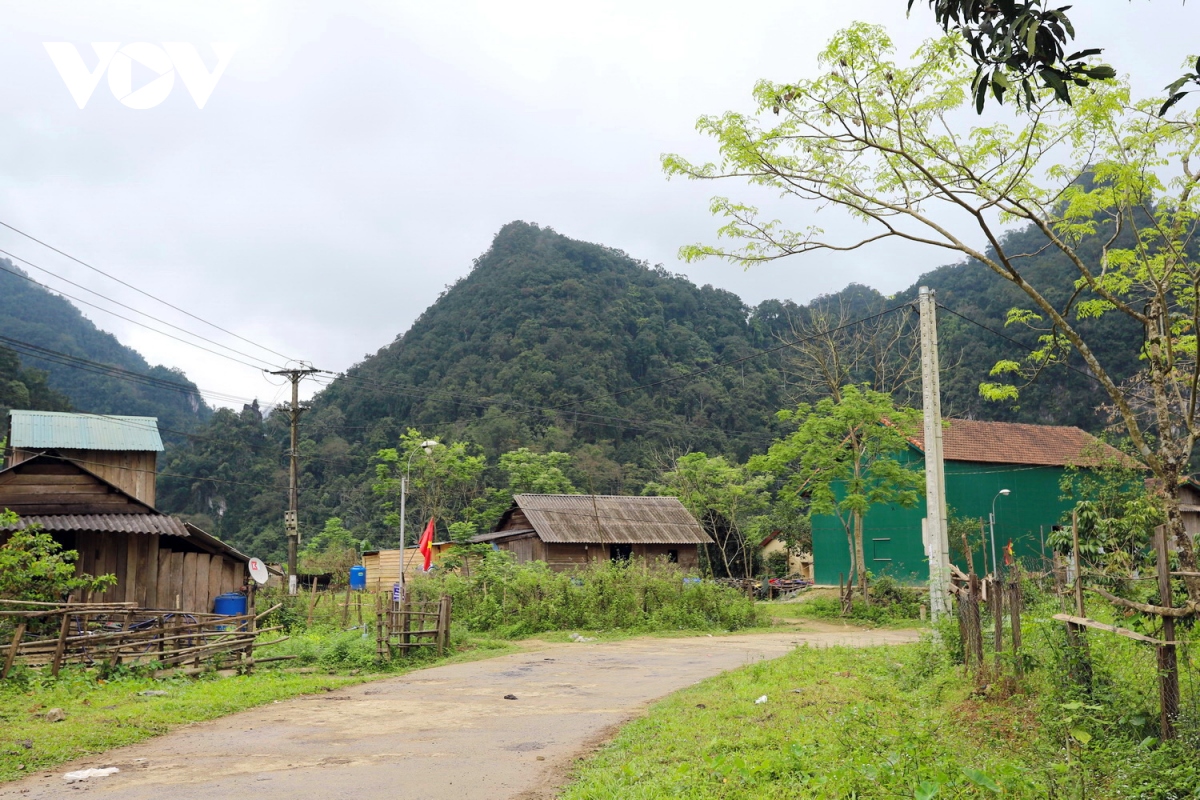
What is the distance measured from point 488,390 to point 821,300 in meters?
37.4

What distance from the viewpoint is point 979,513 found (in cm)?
3747

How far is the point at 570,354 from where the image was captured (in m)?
66.3

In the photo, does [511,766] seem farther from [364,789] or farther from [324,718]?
[324,718]

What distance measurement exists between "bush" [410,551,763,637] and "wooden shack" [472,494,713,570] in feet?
32.9

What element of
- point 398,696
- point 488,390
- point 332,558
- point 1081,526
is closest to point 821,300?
point 488,390

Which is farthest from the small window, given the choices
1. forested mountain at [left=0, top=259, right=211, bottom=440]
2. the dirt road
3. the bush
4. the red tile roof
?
forested mountain at [left=0, top=259, right=211, bottom=440]

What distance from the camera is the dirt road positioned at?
25.8 ft

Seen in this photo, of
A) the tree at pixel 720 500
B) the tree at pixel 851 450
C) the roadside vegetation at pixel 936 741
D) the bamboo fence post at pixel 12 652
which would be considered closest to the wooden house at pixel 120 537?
the bamboo fence post at pixel 12 652

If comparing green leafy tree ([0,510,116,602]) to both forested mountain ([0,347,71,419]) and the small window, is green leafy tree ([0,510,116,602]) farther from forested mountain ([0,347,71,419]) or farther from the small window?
forested mountain ([0,347,71,419])

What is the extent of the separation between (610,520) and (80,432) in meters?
19.9

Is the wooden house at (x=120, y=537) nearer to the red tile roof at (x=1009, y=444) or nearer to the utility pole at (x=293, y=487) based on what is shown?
the utility pole at (x=293, y=487)

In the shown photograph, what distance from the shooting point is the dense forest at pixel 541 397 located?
2146 inches

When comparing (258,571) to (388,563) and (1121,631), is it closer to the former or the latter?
(1121,631)

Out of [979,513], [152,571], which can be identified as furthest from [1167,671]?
[979,513]
